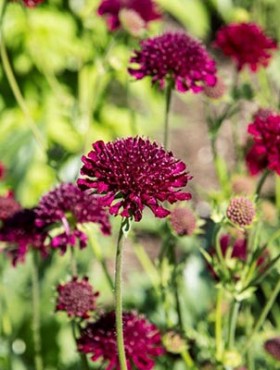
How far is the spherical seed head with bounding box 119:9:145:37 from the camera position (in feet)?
6.32

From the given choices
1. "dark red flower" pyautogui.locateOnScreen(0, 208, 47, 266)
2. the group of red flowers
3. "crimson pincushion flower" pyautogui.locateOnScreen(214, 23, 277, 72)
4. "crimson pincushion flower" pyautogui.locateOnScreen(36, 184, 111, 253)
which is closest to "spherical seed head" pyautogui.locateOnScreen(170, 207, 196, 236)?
the group of red flowers

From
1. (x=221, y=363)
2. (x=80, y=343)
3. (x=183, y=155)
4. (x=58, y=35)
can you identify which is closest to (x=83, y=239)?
(x=80, y=343)

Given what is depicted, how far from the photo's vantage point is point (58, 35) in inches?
117

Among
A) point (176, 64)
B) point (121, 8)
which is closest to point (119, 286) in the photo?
point (176, 64)

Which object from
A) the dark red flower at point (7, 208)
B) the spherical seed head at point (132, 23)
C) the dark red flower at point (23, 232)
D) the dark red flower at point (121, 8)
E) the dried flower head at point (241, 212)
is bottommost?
the dried flower head at point (241, 212)

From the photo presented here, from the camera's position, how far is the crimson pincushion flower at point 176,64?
5.00ft

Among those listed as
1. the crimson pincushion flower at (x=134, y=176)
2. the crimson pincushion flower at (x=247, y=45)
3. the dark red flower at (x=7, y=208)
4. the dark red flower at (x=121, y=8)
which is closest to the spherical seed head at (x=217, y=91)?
the crimson pincushion flower at (x=247, y=45)

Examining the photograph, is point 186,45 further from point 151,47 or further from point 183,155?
point 183,155

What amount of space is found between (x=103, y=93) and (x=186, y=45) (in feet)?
5.14

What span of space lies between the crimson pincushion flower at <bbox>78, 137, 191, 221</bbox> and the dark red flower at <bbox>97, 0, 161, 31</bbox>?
1.02 meters

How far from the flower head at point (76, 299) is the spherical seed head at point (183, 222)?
0.64 ft

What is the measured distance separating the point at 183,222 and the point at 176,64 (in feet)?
0.97

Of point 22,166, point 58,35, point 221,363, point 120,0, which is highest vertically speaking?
point 58,35

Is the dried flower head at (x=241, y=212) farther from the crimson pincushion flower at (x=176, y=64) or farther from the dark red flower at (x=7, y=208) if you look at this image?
the dark red flower at (x=7, y=208)
